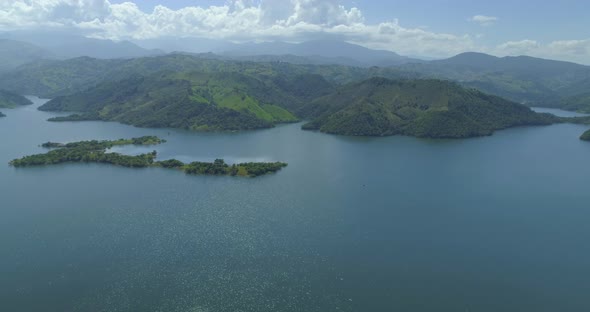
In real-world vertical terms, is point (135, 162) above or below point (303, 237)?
above

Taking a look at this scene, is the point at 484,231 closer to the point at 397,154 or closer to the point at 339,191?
the point at 339,191

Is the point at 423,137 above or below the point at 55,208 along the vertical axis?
above

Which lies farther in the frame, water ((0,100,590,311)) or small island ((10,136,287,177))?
small island ((10,136,287,177))

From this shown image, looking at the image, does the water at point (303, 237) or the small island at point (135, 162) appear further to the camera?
the small island at point (135, 162)

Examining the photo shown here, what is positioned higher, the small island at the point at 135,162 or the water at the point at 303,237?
the small island at the point at 135,162

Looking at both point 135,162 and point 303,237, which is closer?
point 303,237

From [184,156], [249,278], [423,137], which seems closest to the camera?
[249,278]

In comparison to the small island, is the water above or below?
below

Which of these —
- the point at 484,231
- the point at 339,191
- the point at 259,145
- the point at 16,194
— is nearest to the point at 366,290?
the point at 484,231
